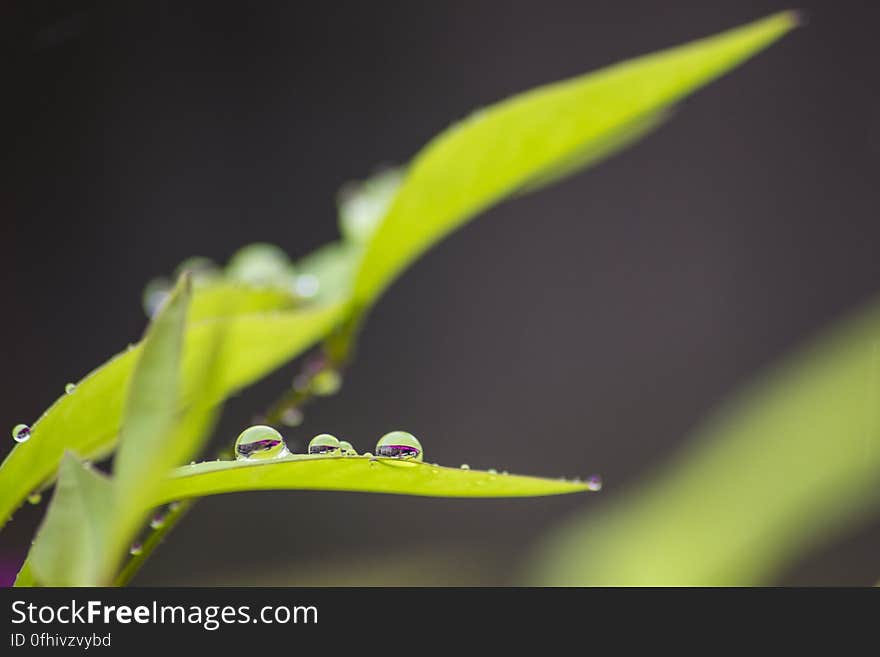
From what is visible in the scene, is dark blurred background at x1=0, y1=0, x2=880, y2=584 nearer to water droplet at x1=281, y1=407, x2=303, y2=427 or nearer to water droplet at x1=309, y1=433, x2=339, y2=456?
water droplet at x1=281, y1=407, x2=303, y2=427

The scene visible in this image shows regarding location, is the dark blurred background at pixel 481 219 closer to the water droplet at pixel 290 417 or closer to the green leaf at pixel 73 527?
the water droplet at pixel 290 417

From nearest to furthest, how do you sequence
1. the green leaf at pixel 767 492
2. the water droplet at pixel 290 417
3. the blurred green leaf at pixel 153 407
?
the blurred green leaf at pixel 153 407
the water droplet at pixel 290 417
the green leaf at pixel 767 492

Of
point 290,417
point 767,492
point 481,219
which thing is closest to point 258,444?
point 290,417

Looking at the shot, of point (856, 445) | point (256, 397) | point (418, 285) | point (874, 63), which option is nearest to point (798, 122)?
point (874, 63)

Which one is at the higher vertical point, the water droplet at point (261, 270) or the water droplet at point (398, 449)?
the water droplet at point (261, 270)

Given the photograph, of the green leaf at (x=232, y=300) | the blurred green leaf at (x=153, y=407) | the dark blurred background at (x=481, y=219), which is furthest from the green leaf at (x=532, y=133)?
the dark blurred background at (x=481, y=219)

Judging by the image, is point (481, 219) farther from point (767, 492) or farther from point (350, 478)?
point (350, 478)

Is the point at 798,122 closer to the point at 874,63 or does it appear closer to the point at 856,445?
the point at 874,63

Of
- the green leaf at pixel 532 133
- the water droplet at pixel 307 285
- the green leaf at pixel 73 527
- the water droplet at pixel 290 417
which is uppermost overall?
the water droplet at pixel 307 285
